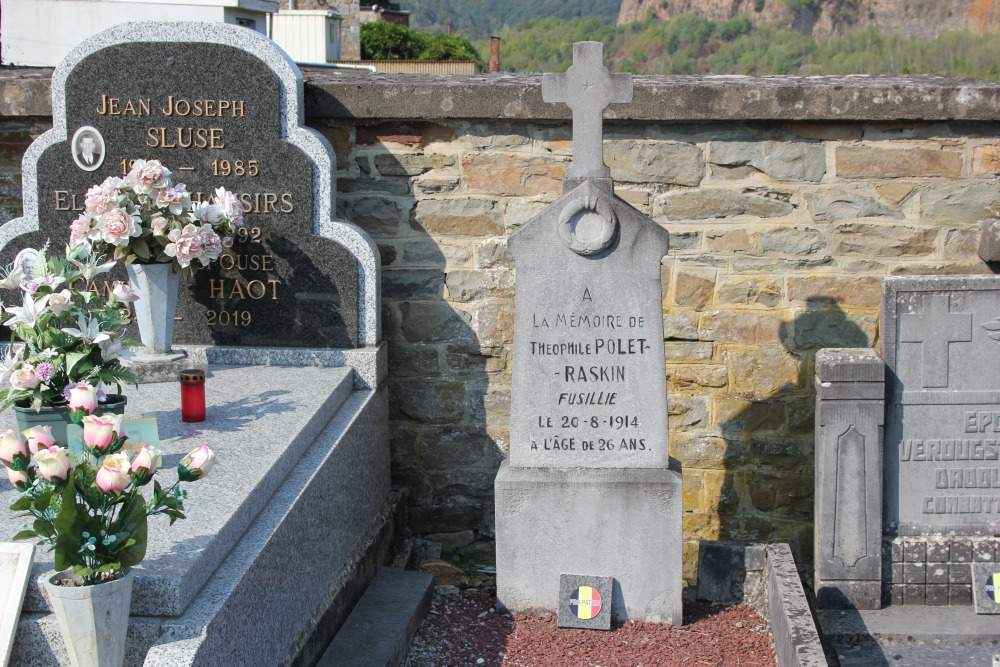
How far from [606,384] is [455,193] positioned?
157 centimetres

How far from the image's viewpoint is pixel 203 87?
5566 millimetres

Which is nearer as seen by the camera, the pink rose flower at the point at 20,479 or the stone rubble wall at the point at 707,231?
the pink rose flower at the point at 20,479

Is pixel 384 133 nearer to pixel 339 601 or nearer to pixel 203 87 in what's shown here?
pixel 203 87

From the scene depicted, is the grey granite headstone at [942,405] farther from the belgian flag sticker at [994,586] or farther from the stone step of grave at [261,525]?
the stone step of grave at [261,525]

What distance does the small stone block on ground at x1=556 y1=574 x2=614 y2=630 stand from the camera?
15.6ft

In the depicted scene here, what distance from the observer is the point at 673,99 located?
5.61 m

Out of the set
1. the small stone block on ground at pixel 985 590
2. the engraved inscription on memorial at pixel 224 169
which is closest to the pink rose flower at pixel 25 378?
the engraved inscription on memorial at pixel 224 169

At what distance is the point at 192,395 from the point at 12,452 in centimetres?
147

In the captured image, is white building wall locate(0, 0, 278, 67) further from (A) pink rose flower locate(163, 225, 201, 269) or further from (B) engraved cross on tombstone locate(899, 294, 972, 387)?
(B) engraved cross on tombstone locate(899, 294, 972, 387)

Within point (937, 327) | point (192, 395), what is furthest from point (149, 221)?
point (937, 327)

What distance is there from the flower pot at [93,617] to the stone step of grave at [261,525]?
0.11 m

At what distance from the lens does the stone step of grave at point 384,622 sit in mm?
4250

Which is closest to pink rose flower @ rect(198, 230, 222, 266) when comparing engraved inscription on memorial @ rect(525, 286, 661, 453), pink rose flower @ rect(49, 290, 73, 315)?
pink rose flower @ rect(49, 290, 73, 315)

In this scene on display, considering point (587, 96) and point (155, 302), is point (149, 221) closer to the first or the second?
point (155, 302)
